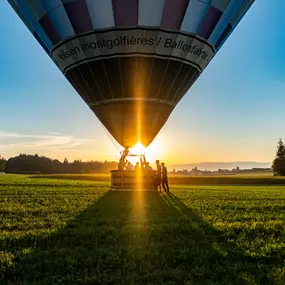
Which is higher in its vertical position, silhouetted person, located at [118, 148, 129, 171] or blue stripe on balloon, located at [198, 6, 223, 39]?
blue stripe on balloon, located at [198, 6, 223, 39]

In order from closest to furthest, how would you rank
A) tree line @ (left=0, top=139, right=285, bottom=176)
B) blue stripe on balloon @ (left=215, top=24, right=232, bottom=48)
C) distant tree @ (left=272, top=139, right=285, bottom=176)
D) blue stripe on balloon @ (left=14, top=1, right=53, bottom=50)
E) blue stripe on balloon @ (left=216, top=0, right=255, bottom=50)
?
blue stripe on balloon @ (left=14, top=1, right=53, bottom=50), blue stripe on balloon @ (left=216, top=0, right=255, bottom=50), blue stripe on balloon @ (left=215, top=24, right=232, bottom=48), distant tree @ (left=272, top=139, right=285, bottom=176), tree line @ (left=0, top=139, right=285, bottom=176)

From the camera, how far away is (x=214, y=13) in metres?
13.5

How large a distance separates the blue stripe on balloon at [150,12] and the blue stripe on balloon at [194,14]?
0.96 metres

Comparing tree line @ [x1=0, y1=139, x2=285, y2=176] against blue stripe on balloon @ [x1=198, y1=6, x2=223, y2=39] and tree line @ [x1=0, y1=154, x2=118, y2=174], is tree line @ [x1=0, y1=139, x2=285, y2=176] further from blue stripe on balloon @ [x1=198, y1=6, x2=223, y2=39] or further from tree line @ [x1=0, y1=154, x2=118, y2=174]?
blue stripe on balloon @ [x1=198, y1=6, x2=223, y2=39]

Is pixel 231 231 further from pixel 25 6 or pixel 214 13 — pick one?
pixel 25 6

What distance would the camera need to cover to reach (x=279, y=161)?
235 ft

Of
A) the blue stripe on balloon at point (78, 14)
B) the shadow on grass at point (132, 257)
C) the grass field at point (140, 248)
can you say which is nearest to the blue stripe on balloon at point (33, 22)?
the blue stripe on balloon at point (78, 14)

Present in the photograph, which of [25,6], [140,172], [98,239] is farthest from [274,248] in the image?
[25,6]

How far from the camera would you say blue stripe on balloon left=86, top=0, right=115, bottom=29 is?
12703 mm

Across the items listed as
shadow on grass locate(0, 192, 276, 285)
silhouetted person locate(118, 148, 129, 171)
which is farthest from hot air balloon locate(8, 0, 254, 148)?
shadow on grass locate(0, 192, 276, 285)

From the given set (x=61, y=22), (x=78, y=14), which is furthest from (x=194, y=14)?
(x=61, y=22)

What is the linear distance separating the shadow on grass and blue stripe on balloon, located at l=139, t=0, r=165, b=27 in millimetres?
8249

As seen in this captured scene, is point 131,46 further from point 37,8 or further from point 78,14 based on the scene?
point 37,8

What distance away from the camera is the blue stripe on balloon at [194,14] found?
13000 mm
